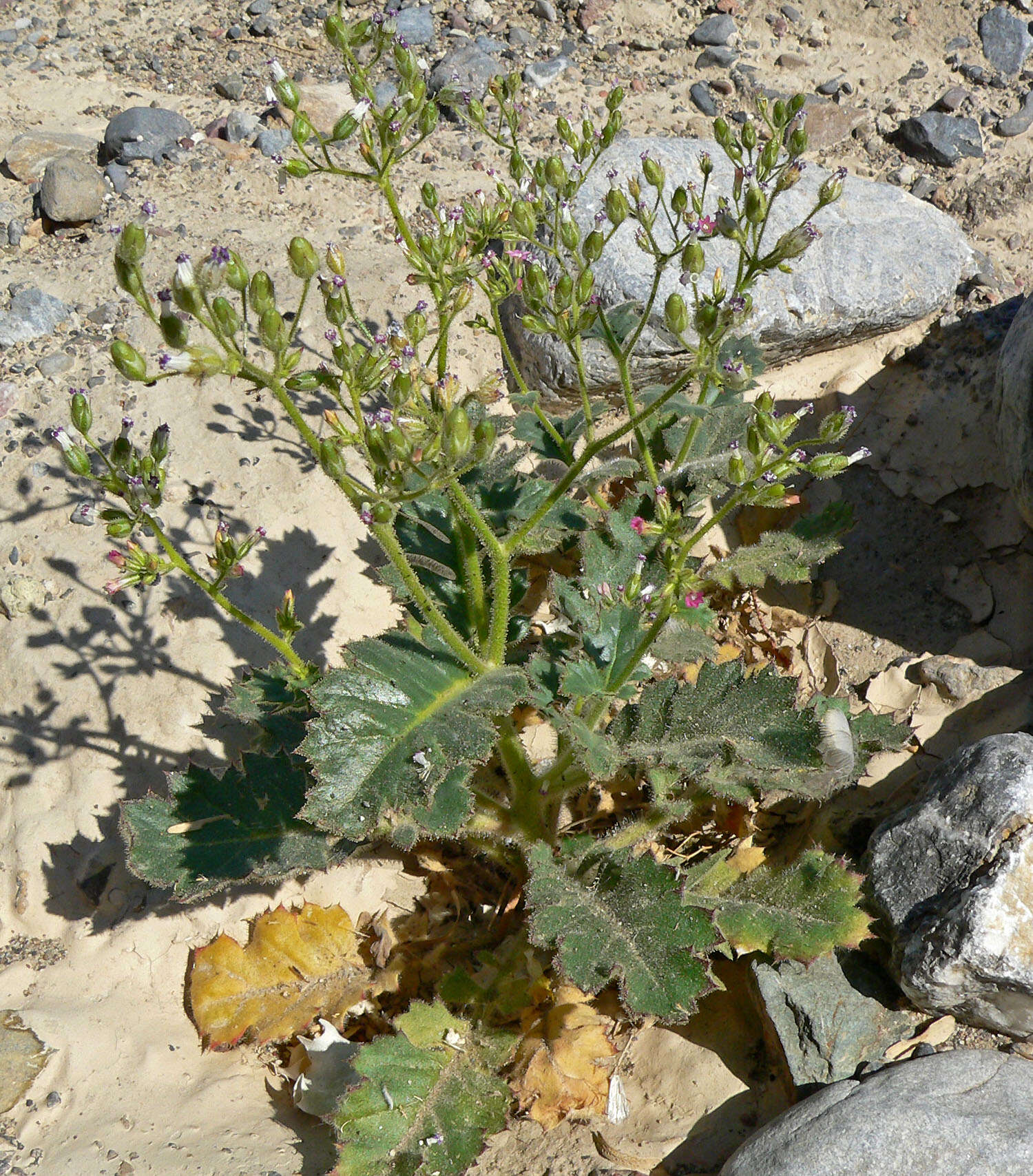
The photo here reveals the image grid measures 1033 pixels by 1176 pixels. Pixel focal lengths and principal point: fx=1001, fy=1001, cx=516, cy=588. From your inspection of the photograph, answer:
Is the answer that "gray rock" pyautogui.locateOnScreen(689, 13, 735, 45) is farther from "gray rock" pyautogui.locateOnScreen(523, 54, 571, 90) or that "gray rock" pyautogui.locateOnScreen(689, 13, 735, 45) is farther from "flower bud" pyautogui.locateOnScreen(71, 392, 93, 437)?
"flower bud" pyautogui.locateOnScreen(71, 392, 93, 437)

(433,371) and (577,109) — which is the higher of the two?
(577,109)

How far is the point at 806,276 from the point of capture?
4.13 m

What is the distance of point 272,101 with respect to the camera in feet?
8.43

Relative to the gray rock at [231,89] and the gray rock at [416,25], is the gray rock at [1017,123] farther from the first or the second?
the gray rock at [231,89]

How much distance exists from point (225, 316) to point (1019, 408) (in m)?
2.71

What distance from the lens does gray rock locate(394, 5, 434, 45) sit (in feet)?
17.1

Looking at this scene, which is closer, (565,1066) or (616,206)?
(616,206)

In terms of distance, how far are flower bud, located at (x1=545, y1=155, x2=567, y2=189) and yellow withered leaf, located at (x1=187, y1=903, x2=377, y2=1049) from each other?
2.28m

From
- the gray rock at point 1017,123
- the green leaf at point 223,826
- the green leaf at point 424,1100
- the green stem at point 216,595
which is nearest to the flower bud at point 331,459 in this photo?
the green stem at point 216,595

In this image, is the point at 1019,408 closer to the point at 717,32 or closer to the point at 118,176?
the point at 717,32

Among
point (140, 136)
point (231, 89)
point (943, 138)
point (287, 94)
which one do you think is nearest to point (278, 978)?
point (287, 94)

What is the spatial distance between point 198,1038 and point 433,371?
2712mm

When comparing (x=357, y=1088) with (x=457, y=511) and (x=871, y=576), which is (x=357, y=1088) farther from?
(x=871, y=576)

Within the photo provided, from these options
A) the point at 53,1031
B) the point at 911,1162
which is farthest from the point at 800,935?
the point at 53,1031
